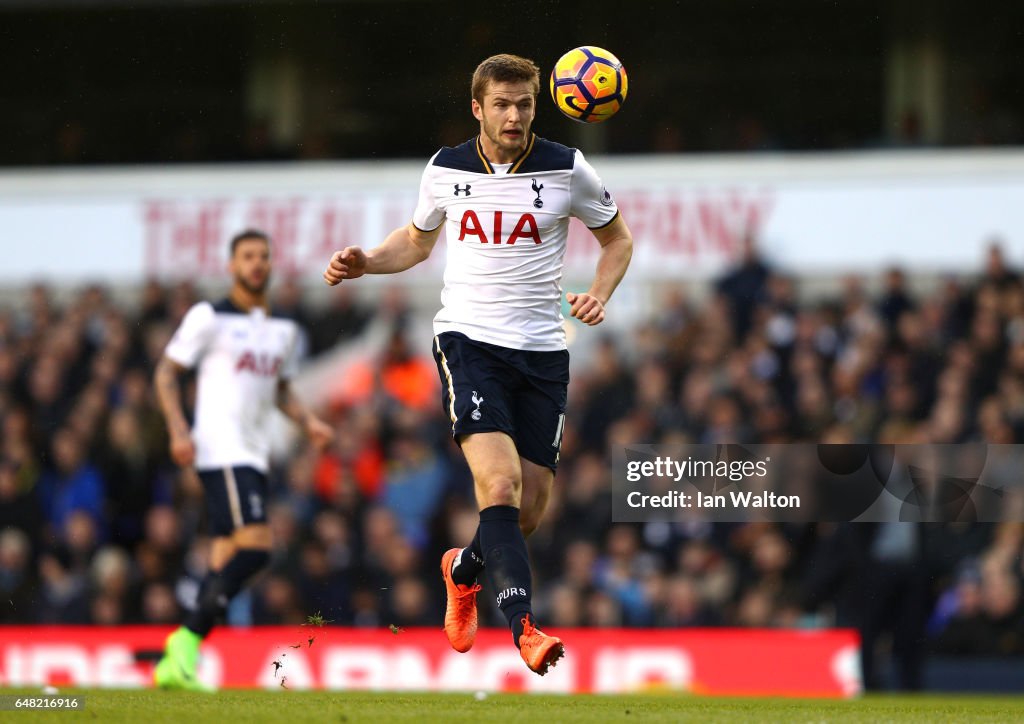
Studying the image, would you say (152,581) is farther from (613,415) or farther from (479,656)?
(613,415)

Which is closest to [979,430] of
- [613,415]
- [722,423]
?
[722,423]

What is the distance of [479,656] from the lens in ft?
39.9

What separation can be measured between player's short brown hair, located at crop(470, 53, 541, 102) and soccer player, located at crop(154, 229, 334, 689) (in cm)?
288

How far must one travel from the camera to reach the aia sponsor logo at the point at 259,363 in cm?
1002

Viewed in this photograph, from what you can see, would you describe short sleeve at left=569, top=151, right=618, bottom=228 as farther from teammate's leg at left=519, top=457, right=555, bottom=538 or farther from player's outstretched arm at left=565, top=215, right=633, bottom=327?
teammate's leg at left=519, top=457, right=555, bottom=538

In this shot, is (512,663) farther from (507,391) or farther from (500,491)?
(500,491)

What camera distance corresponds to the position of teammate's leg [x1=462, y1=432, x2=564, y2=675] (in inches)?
275

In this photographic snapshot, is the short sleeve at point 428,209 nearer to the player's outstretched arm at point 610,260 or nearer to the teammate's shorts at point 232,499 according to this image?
the player's outstretched arm at point 610,260

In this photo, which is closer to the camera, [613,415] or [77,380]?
[613,415]

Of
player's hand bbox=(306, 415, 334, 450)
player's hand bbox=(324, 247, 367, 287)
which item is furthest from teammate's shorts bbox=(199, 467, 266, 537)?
player's hand bbox=(324, 247, 367, 287)

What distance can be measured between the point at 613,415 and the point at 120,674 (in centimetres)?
433

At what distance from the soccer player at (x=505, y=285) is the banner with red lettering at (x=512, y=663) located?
4418 mm

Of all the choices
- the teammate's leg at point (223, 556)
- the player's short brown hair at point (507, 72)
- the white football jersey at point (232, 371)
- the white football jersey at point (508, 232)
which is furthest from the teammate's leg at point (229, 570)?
the player's short brown hair at point (507, 72)

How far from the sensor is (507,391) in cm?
746
